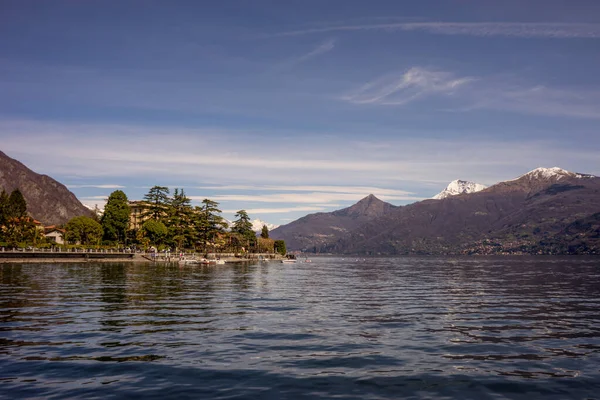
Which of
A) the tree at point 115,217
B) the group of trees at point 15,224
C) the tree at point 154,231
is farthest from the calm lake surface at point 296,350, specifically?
the tree at point 115,217

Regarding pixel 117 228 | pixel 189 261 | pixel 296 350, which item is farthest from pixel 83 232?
pixel 296 350

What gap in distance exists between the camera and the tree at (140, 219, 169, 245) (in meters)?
175

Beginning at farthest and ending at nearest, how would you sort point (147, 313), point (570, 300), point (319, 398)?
point (570, 300) < point (147, 313) < point (319, 398)

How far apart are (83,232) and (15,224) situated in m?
24.4

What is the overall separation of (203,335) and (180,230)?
16394 cm

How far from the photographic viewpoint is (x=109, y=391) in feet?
55.2

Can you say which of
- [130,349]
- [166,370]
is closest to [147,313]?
[130,349]

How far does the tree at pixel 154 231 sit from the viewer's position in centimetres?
17462

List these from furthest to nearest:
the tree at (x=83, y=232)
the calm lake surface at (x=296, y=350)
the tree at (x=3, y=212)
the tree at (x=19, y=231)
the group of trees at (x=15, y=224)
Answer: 1. the tree at (x=83, y=232)
2. the tree at (x=3, y=212)
3. the group of trees at (x=15, y=224)
4. the tree at (x=19, y=231)
5. the calm lake surface at (x=296, y=350)

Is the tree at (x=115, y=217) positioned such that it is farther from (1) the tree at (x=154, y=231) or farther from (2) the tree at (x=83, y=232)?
(1) the tree at (x=154, y=231)

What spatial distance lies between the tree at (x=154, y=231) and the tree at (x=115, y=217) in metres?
7.18

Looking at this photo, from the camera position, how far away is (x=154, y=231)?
174625 millimetres

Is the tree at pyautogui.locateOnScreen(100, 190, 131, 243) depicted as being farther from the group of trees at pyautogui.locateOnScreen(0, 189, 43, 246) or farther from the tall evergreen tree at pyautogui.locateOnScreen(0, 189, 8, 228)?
the tall evergreen tree at pyautogui.locateOnScreen(0, 189, 8, 228)

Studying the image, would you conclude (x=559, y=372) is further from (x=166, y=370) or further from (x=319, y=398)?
(x=166, y=370)
